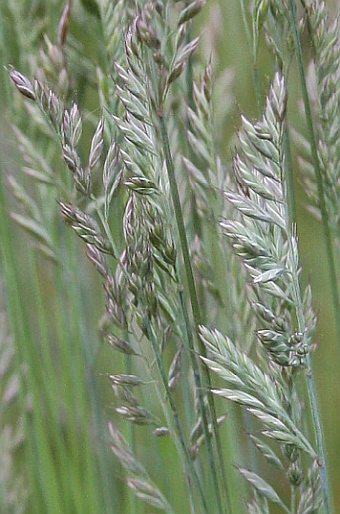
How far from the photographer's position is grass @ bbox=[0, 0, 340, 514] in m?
0.43

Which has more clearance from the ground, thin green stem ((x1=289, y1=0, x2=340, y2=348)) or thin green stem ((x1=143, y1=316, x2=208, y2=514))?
thin green stem ((x1=289, y1=0, x2=340, y2=348))

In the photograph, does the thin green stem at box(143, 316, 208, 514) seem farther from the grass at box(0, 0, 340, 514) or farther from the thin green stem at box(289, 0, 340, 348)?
the thin green stem at box(289, 0, 340, 348)

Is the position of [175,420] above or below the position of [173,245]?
below

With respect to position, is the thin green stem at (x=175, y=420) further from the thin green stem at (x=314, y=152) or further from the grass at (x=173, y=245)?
the thin green stem at (x=314, y=152)

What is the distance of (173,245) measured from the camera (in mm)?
454

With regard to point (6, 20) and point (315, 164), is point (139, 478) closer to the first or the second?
point (315, 164)

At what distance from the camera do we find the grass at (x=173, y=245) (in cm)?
43

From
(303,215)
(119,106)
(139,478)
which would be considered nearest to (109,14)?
(119,106)

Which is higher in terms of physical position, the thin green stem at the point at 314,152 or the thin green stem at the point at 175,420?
the thin green stem at the point at 314,152

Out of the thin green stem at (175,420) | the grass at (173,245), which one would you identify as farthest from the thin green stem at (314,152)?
the thin green stem at (175,420)

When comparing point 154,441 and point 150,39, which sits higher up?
point 150,39

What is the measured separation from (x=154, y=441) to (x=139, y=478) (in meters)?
0.10

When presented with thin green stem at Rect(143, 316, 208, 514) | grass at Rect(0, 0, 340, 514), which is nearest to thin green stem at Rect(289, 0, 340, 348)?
grass at Rect(0, 0, 340, 514)

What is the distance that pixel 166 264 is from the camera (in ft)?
1.51
